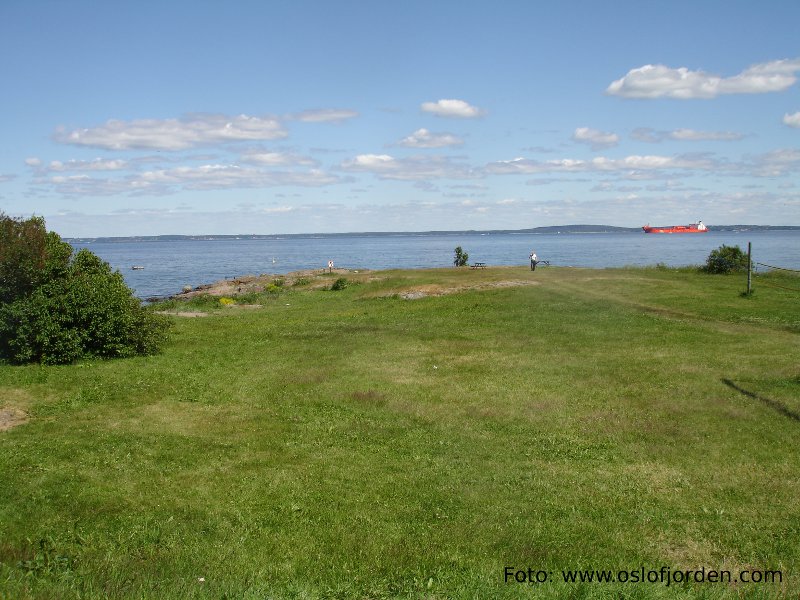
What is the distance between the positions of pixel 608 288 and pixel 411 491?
3127 centimetres

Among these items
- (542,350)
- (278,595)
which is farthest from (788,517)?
(542,350)

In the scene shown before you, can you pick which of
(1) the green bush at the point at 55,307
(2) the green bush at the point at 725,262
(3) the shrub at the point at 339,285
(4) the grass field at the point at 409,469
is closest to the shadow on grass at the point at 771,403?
(4) the grass field at the point at 409,469

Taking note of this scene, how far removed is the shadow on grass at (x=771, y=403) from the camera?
621 inches

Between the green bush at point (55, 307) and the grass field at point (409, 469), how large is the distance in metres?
1.02

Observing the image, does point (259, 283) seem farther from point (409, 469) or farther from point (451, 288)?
point (409, 469)

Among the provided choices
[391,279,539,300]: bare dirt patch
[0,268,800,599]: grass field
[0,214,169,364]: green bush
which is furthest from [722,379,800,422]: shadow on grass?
[391,279,539,300]: bare dirt patch

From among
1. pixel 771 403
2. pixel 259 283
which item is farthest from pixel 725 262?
pixel 259 283

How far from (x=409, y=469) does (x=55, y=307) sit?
15326 mm

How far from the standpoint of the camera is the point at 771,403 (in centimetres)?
1678

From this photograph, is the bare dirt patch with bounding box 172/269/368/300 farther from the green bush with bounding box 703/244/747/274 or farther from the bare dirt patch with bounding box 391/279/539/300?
the green bush with bounding box 703/244/747/274

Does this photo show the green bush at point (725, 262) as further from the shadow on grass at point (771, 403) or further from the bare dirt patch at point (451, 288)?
the shadow on grass at point (771, 403)

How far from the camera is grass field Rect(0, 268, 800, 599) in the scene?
9008mm

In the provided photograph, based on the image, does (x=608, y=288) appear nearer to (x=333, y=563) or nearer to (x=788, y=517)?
(x=788, y=517)

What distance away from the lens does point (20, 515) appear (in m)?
10.4
